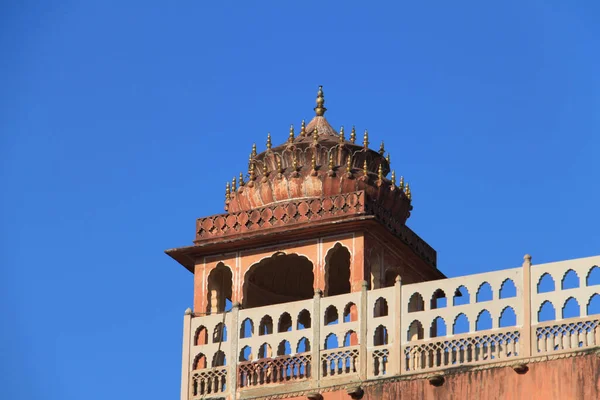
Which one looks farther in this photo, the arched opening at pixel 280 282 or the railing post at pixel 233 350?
the arched opening at pixel 280 282

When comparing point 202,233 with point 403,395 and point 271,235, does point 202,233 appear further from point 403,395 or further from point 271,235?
point 403,395

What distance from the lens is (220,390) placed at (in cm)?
2498

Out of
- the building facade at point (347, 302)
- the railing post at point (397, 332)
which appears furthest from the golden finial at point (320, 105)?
the railing post at point (397, 332)

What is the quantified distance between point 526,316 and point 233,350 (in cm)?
398

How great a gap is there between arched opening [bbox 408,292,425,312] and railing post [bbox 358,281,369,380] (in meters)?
0.55

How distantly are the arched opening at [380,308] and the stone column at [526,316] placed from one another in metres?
2.16

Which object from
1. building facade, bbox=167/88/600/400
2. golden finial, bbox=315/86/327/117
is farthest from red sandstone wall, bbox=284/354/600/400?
golden finial, bbox=315/86/327/117

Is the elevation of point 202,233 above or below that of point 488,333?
above

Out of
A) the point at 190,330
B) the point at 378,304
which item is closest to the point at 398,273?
the point at 378,304

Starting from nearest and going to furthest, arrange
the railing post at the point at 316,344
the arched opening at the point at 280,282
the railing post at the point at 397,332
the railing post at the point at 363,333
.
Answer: the railing post at the point at 397,332 → the railing post at the point at 363,333 → the railing post at the point at 316,344 → the arched opening at the point at 280,282

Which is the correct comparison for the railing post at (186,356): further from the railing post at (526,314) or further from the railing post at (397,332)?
the railing post at (526,314)

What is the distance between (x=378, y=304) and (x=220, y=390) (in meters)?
2.24

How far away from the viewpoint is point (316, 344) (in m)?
24.6

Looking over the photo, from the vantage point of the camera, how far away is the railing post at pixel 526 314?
75.6ft
